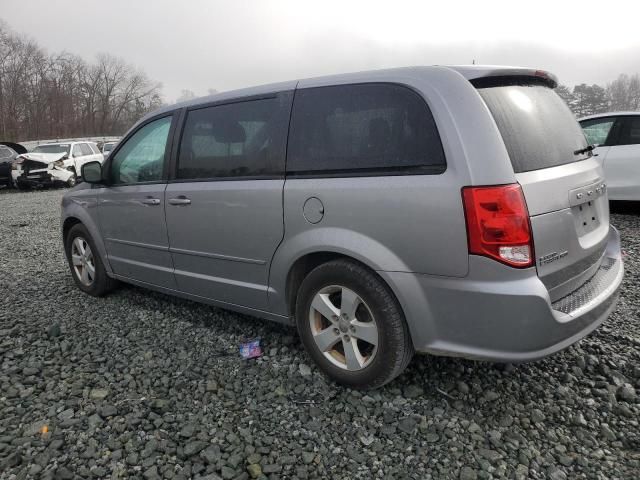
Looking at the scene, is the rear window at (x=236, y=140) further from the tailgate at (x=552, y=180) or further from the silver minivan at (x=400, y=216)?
the tailgate at (x=552, y=180)

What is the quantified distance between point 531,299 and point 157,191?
2.73 m

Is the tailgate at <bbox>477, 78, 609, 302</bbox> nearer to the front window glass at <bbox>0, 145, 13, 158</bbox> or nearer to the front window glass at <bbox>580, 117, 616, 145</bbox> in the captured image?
the front window glass at <bbox>580, 117, 616, 145</bbox>

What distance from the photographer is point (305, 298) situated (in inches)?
109

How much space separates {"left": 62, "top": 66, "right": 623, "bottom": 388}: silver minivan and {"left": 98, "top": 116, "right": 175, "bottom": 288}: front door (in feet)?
0.87

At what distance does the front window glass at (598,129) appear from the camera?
6902 millimetres

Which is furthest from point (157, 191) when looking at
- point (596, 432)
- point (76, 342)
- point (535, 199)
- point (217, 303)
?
point (596, 432)

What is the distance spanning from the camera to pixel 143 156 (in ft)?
12.7

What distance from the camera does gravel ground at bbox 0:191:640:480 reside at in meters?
2.15

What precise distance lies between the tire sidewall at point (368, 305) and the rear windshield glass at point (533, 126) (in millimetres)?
932

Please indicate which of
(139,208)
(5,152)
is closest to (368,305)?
(139,208)

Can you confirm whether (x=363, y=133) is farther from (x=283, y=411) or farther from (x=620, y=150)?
(x=620, y=150)

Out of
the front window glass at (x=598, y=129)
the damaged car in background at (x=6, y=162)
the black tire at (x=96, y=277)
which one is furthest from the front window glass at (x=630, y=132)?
the damaged car in background at (x=6, y=162)

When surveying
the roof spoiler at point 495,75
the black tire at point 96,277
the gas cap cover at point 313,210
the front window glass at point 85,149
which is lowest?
the black tire at point 96,277

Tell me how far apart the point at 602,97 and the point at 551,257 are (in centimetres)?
3889
